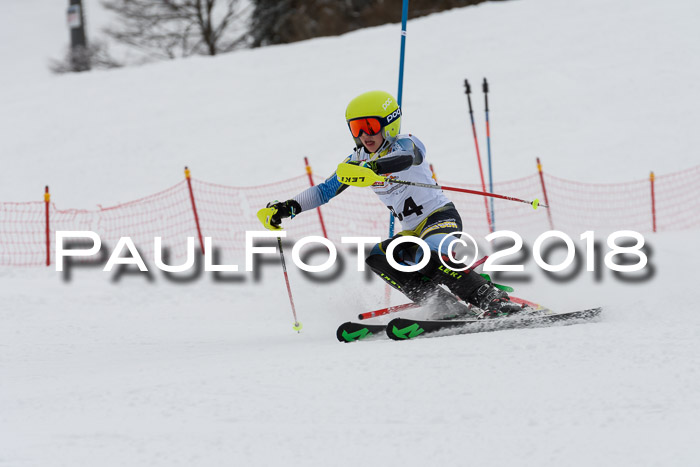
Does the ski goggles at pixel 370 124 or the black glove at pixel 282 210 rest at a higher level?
the ski goggles at pixel 370 124

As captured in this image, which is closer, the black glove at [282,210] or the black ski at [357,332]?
the black ski at [357,332]

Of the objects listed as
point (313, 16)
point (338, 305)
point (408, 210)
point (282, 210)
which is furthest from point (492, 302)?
point (313, 16)

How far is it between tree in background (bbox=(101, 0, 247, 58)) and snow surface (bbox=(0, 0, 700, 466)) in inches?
385

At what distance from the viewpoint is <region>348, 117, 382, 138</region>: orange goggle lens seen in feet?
16.3

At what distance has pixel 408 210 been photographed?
5.23m

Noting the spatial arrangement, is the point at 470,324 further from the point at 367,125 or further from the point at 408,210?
the point at 367,125

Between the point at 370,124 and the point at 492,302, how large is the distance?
1.61 metres

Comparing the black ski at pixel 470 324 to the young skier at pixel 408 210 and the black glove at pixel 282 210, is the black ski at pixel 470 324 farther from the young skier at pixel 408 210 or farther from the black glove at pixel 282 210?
the black glove at pixel 282 210

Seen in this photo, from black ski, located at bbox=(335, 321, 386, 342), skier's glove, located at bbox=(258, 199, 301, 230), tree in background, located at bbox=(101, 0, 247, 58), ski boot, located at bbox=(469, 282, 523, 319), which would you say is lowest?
black ski, located at bbox=(335, 321, 386, 342)

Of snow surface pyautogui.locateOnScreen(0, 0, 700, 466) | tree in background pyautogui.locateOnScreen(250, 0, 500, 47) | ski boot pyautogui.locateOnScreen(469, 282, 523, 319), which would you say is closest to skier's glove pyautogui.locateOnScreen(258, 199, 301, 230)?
snow surface pyautogui.locateOnScreen(0, 0, 700, 466)

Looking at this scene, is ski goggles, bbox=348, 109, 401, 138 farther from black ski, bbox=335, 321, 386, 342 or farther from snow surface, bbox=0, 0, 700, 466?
snow surface, bbox=0, 0, 700, 466

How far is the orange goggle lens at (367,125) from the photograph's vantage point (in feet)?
16.3

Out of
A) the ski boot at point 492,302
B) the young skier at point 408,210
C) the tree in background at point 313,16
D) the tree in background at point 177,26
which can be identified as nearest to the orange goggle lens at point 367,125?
the young skier at point 408,210

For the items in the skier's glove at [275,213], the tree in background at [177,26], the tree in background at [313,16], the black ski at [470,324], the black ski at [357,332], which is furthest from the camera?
the tree in background at [313,16]
